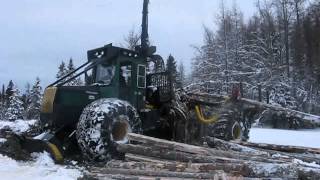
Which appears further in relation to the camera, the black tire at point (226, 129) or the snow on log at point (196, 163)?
the black tire at point (226, 129)

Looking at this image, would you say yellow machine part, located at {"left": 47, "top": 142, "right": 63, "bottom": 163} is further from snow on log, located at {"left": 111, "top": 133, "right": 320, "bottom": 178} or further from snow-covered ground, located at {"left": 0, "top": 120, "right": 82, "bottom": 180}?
snow on log, located at {"left": 111, "top": 133, "right": 320, "bottom": 178}

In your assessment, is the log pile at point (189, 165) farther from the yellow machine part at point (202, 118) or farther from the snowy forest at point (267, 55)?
the snowy forest at point (267, 55)

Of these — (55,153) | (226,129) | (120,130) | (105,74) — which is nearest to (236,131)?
(226,129)

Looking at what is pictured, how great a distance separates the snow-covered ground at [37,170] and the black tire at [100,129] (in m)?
0.76

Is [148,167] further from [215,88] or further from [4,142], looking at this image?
[215,88]

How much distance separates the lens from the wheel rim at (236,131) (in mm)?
16500

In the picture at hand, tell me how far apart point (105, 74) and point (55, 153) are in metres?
2.74

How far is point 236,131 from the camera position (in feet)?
54.6

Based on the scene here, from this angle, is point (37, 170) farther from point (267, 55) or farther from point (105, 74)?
point (267, 55)

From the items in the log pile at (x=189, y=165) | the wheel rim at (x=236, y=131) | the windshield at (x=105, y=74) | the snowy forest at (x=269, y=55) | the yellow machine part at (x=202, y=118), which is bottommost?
the log pile at (x=189, y=165)

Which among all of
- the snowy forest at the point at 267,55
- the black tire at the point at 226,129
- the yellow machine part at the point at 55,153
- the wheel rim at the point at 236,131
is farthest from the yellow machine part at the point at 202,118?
the snowy forest at the point at 267,55

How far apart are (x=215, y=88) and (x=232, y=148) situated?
28.1 m

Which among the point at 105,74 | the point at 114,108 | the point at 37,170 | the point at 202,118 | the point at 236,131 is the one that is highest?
the point at 105,74

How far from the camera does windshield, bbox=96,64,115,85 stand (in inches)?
499
